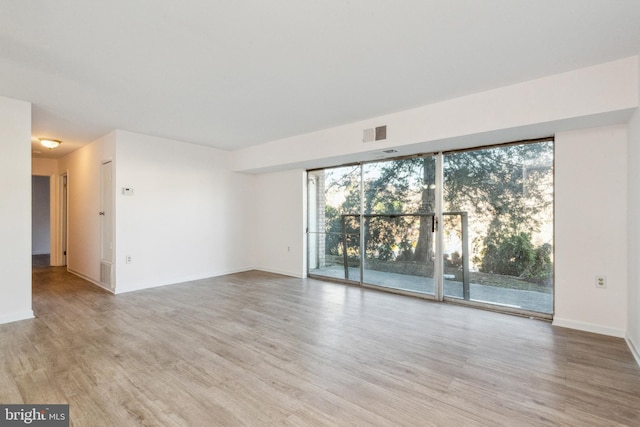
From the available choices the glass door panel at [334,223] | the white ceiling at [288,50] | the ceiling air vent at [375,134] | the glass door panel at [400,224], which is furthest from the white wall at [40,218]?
the ceiling air vent at [375,134]

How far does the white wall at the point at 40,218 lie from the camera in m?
9.41

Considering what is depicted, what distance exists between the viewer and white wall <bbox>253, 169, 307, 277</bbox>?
5988 millimetres

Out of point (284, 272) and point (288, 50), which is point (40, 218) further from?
point (288, 50)

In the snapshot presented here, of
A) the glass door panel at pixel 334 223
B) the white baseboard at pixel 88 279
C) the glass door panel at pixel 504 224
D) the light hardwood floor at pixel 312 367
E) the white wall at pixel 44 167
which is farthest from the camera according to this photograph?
the white wall at pixel 44 167

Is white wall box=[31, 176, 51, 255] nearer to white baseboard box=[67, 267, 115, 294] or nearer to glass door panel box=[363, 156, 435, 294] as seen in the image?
white baseboard box=[67, 267, 115, 294]

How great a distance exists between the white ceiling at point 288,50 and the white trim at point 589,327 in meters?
2.63

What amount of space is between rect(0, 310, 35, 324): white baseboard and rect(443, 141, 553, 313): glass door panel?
5366 mm

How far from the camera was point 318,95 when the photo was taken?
3.36m

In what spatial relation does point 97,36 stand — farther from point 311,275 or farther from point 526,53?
point 311,275

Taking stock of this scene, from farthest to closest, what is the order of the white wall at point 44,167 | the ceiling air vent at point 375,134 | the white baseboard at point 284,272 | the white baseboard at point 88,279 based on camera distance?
the white wall at point 44,167, the white baseboard at point 284,272, the white baseboard at point 88,279, the ceiling air vent at point 375,134

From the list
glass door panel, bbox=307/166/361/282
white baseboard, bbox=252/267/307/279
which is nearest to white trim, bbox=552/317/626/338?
glass door panel, bbox=307/166/361/282

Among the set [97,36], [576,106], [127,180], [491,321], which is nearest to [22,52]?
[97,36]

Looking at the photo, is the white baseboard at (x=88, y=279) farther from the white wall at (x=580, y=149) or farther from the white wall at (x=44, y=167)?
the white wall at (x=580, y=149)

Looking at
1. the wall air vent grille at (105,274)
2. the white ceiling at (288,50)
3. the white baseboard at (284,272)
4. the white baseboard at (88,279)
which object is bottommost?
the white baseboard at (284,272)
